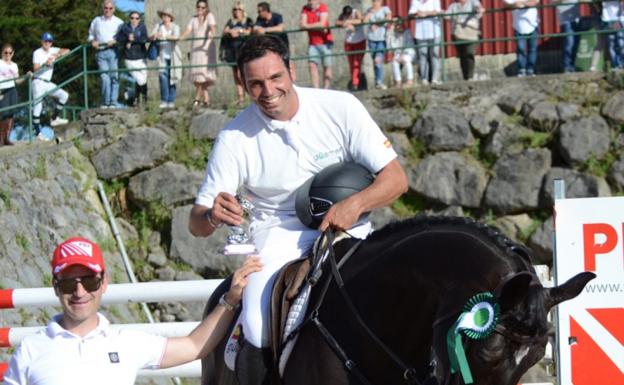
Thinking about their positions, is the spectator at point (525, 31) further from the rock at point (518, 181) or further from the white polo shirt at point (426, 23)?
the rock at point (518, 181)

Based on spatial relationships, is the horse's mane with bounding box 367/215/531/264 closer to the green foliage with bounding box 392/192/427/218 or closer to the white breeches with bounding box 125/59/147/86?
the green foliage with bounding box 392/192/427/218

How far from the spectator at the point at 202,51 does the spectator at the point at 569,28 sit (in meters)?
4.58

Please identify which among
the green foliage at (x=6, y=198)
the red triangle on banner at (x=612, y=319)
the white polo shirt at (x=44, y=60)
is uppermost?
the white polo shirt at (x=44, y=60)

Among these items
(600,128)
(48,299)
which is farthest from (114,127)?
(48,299)

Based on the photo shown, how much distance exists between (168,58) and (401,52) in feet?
10.7

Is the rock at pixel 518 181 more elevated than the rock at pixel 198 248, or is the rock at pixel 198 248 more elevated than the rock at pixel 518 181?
the rock at pixel 518 181

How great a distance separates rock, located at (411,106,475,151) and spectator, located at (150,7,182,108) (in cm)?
362

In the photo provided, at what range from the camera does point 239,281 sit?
5.33 meters

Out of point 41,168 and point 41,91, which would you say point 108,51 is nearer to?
point 41,91

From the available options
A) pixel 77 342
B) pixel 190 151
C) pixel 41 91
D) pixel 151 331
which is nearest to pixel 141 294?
pixel 151 331

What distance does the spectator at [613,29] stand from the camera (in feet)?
50.0

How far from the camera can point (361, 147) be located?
584cm

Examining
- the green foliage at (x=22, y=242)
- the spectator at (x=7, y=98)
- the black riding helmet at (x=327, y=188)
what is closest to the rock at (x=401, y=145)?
the green foliage at (x=22, y=242)

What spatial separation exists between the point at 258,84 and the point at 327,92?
390 millimetres
